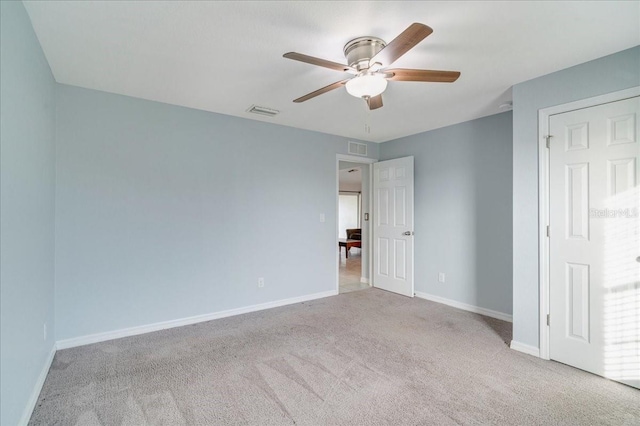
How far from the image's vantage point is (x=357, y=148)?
4887 millimetres

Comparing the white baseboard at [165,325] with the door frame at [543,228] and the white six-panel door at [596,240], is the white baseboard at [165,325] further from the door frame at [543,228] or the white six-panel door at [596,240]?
the white six-panel door at [596,240]

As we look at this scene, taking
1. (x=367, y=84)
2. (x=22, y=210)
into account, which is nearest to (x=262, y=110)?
(x=367, y=84)

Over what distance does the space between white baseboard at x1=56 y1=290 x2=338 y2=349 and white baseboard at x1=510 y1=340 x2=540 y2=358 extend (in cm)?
240

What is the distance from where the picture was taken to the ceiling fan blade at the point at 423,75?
1.93m

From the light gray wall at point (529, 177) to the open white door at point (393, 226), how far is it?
173 centimetres

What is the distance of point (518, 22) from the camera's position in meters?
1.88

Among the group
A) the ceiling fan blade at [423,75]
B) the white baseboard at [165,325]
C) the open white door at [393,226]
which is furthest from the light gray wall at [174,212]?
the ceiling fan blade at [423,75]

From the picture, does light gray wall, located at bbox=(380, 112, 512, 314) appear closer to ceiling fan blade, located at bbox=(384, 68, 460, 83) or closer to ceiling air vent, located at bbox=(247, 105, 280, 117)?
ceiling fan blade, located at bbox=(384, 68, 460, 83)

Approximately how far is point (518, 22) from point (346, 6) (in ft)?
3.56

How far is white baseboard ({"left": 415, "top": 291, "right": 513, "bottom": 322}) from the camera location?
3.54m

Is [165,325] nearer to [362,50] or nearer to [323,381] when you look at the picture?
[323,381]

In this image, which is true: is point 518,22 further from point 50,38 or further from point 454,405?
point 50,38

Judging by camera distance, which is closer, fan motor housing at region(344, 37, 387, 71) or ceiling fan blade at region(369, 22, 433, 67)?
ceiling fan blade at region(369, 22, 433, 67)

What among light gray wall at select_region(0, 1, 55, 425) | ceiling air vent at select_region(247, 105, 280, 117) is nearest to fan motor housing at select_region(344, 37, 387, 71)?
ceiling air vent at select_region(247, 105, 280, 117)
